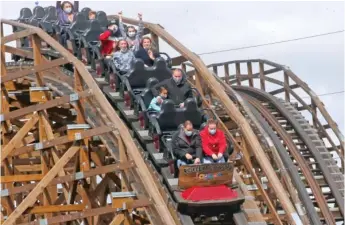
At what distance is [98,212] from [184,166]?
4.12ft

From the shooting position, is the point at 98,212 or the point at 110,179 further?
the point at 110,179

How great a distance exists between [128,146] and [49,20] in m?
5.19

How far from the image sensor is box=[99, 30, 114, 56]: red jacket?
1244 centimetres

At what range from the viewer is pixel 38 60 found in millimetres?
12086

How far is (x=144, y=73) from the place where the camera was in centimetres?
1157

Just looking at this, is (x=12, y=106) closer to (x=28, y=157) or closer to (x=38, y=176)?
(x=28, y=157)

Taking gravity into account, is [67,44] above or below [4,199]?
above

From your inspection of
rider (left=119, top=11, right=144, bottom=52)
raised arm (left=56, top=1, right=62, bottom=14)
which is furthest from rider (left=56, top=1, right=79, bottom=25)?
rider (left=119, top=11, right=144, bottom=52)

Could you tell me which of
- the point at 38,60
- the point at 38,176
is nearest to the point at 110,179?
the point at 38,176

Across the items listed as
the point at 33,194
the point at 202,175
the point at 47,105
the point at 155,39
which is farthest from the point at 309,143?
the point at 33,194

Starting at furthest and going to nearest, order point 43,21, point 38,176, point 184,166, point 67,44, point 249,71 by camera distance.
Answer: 1. point 249,71
2. point 43,21
3. point 67,44
4. point 38,176
5. point 184,166

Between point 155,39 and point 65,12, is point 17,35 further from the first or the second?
point 155,39

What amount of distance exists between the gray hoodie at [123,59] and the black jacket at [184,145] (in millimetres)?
1762

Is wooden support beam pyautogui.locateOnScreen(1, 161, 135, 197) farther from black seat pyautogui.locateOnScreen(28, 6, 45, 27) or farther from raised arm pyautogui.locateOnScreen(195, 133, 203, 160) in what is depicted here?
black seat pyautogui.locateOnScreen(28, 6, 45, 27)
